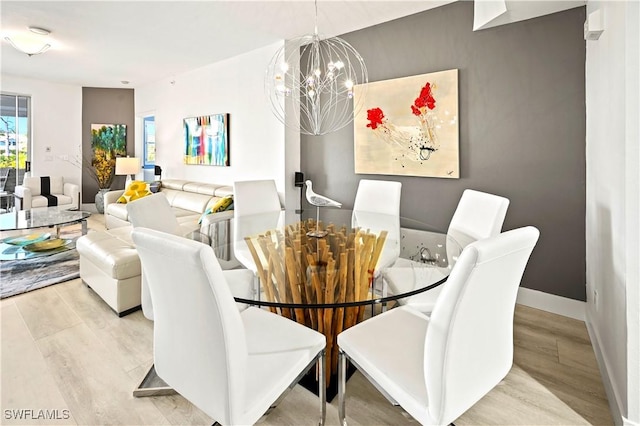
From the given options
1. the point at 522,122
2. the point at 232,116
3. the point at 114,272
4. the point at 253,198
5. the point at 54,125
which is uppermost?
the point at 54,125

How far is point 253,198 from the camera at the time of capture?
320cm

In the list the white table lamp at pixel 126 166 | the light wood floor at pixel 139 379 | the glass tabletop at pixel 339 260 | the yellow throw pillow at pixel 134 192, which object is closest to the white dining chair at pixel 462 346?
the glass tabletop at pixel 339 260

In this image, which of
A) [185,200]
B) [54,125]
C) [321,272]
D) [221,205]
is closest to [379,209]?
[321,272]

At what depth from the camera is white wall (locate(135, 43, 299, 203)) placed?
4414mm

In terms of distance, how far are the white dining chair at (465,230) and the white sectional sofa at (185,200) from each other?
3077 millimetres

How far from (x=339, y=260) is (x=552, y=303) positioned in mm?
2023

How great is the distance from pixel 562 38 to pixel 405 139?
1372mm

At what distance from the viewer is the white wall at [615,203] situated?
140 cm

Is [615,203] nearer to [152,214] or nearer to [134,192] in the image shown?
[152,214]

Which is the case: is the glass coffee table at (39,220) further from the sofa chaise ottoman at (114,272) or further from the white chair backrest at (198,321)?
the white chair backrest at (198,321)

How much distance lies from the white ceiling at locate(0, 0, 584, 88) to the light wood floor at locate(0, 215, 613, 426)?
7.47ft

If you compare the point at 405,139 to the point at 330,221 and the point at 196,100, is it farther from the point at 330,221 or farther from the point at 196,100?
the point at 196,100

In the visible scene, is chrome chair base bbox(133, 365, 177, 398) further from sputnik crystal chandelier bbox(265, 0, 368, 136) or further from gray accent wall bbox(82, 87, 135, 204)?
gray accent wall bbox(82, 87, 135, 204)

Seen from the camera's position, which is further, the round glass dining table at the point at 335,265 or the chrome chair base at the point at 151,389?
the chrome chair base at the point at 151,389
